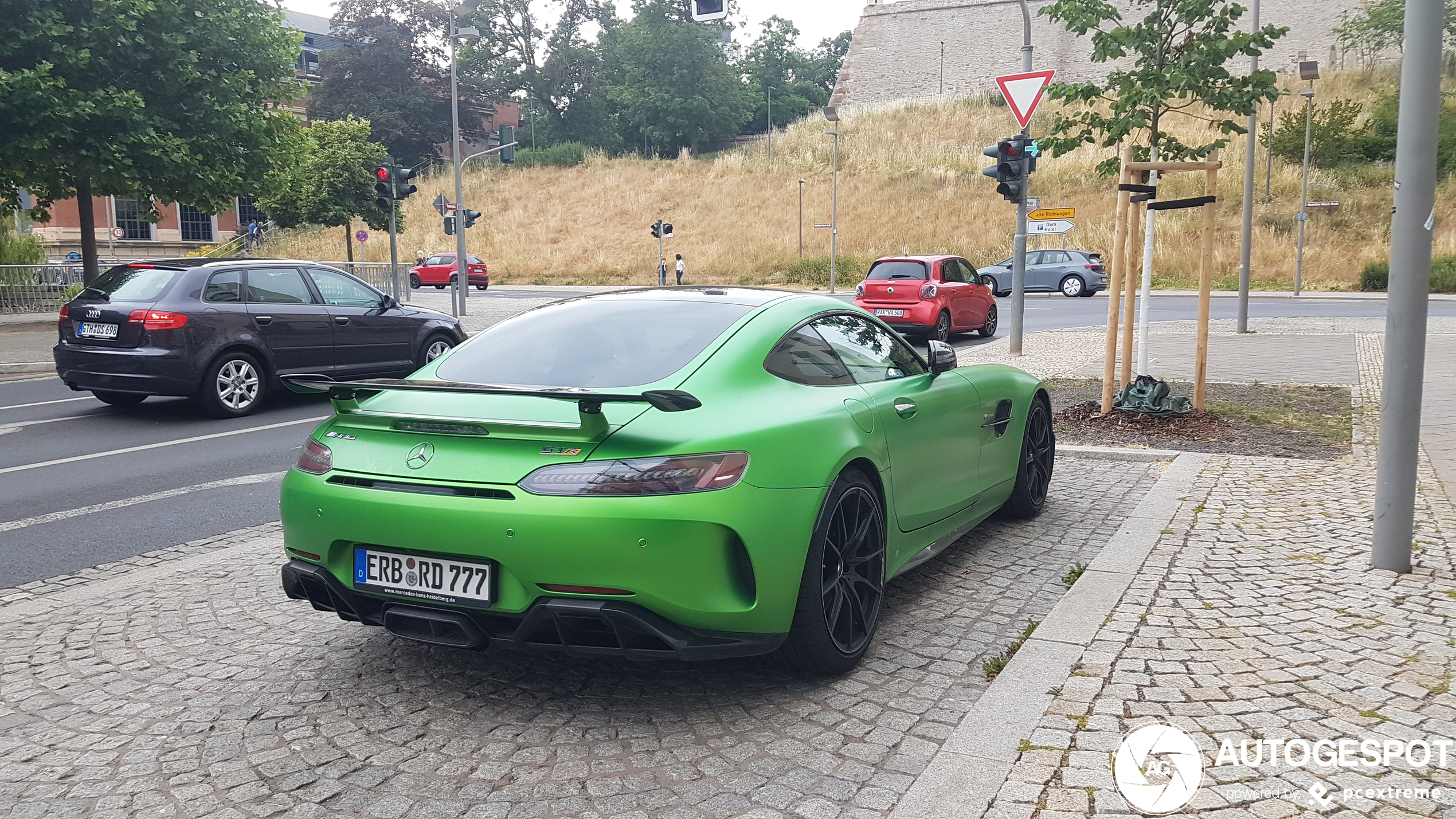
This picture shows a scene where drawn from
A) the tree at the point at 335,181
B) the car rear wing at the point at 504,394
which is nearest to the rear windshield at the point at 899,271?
the car rear wing at the point at 504,394

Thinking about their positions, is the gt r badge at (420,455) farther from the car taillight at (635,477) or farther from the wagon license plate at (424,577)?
the car taillight at (635,477)

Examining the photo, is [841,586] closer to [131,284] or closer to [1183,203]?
[1183,203]

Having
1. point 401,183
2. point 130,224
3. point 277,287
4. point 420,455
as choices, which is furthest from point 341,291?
point 130,224

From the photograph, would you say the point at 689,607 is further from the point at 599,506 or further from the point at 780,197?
the point at 780,197

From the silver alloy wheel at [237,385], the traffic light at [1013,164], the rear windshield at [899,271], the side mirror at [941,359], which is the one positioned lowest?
the silver alloy wheel at [237,385]

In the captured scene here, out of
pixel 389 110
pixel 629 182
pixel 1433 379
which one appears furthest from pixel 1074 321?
pixel 389 110

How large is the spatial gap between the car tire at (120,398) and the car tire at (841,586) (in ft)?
33.8

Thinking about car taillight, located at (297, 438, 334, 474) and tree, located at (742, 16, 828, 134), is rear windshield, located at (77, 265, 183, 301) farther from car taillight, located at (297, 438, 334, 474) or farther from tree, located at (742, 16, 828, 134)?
tree, located at (742, 16, 828, 134)

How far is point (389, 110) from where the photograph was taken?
76312 mm

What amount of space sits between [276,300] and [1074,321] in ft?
56.4

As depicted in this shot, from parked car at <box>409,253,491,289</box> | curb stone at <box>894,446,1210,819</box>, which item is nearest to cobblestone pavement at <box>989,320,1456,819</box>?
curb stone at <box>894,446,1210,819</box>

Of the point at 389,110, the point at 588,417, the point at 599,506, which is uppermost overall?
the point at 389,110

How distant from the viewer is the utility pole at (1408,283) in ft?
15.6

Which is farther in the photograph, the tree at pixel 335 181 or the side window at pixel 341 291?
the tree at pixel 335 181
